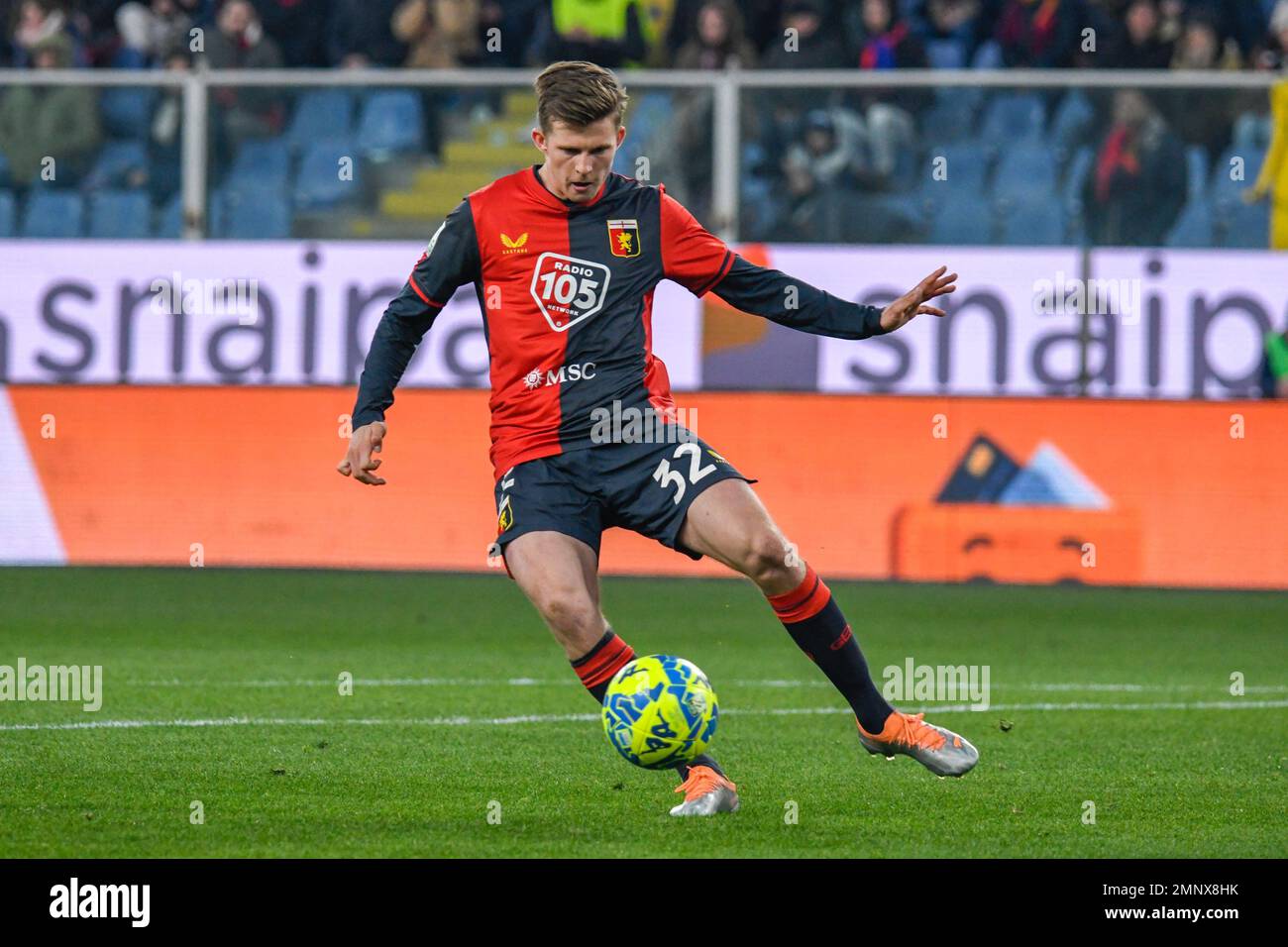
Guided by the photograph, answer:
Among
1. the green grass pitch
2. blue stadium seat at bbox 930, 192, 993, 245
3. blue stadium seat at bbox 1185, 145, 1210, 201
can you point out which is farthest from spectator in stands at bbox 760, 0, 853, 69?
the green grass pitch

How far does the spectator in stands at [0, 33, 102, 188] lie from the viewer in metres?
13.9

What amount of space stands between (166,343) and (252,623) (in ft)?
10.2

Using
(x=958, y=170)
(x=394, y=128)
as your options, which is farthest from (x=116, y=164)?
(x=958, y=170)

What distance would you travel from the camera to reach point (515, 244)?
602 cm

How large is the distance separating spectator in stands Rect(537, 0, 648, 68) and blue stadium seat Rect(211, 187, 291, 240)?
251 centimetres

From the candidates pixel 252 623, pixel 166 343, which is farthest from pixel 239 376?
pixel 252 623

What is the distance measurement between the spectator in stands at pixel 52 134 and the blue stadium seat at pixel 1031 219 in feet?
19.9

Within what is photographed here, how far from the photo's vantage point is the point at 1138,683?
9094 mm

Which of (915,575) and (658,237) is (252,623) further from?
(658,237)

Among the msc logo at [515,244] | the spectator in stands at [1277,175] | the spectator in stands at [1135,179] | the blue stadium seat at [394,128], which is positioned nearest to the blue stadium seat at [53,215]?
the blue stadium seat at [394,128]

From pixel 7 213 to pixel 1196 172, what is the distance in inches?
309

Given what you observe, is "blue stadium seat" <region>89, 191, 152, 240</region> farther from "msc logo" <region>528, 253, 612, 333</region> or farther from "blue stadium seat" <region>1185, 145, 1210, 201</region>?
"msc logo" <region>528, 253, 612, 333</region>

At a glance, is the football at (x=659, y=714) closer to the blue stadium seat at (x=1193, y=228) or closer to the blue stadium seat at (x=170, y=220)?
the blue stadium seat at (x=1193, y=228)

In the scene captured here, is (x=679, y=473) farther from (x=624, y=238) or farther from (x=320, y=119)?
(x=320, y=119)
